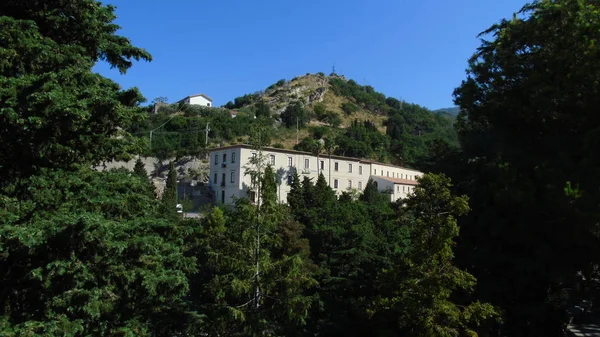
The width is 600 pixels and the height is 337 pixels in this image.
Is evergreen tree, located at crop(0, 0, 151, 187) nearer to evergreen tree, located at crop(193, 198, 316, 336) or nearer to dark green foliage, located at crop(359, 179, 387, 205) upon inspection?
evergreen tree, located at crop(193, 198, 316, 336)

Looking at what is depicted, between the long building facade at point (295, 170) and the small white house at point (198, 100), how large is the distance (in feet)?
140

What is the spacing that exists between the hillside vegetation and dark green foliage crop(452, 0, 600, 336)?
25168mm

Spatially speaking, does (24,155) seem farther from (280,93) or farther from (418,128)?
(280,93)

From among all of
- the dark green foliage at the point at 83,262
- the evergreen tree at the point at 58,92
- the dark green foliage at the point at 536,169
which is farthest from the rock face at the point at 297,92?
the dark green foliage at the point at 83,262

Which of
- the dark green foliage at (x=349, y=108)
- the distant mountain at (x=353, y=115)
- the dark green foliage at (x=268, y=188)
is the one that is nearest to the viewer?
the dark green foliage at (x=268, y=188)

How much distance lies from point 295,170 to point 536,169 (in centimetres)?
3853

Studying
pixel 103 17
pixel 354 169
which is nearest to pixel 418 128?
pixel 354 169

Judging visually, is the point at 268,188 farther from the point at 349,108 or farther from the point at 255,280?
the point at 349,108

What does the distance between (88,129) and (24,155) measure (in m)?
1.30

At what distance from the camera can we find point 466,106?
13.8 metres

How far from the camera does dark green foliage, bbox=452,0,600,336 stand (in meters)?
9.94

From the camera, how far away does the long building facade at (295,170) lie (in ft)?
152

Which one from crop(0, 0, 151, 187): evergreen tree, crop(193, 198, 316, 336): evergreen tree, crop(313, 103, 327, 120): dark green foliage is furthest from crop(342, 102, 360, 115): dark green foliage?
crop(0, 0, 151, 187): evergreen tree

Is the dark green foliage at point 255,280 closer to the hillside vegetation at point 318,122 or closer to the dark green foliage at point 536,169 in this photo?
the dark green foliage at point 536,169
